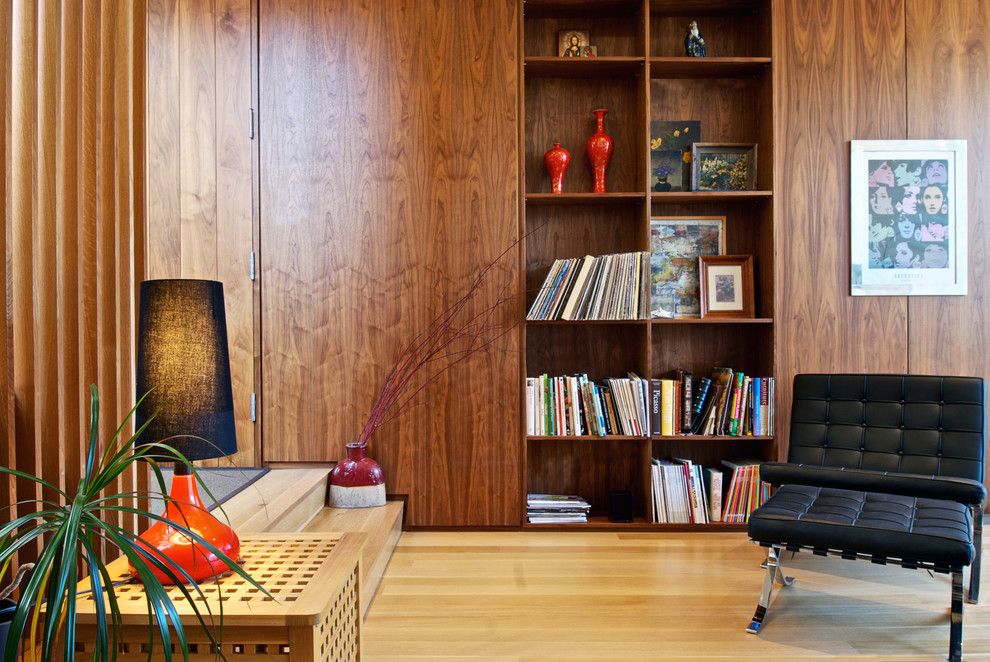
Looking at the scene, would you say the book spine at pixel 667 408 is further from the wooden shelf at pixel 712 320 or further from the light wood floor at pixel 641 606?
the light wood floor at pixel 641 606

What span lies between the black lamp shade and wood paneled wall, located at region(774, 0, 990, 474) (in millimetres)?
2838

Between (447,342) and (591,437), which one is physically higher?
(447,342)

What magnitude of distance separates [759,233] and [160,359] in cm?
304

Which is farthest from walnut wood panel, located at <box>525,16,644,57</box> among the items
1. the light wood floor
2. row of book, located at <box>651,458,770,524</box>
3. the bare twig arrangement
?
the light wood floor

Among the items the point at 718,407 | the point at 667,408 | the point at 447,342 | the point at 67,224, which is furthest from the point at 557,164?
the point at 67,224

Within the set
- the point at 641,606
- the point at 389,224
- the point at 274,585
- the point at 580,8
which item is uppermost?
the point at 580,8

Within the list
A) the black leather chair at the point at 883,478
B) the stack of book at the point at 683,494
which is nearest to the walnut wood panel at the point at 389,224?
the stack of book at the point at 683,494

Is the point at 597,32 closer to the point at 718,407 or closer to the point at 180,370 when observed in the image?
the point at 718,407

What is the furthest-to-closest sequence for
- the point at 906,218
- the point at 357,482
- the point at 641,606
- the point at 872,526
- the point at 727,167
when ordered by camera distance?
the point at 727,167
the point at 906,218
the point at 357,482
the point at 641,606
the point at 872,526

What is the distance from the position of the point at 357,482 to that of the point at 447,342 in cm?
77

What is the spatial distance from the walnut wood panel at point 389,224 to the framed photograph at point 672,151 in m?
0.74

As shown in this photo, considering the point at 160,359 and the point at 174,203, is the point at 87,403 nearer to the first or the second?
the point at 160,359

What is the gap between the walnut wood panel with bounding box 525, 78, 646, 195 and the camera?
→ 3703mm

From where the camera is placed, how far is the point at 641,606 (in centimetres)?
257
